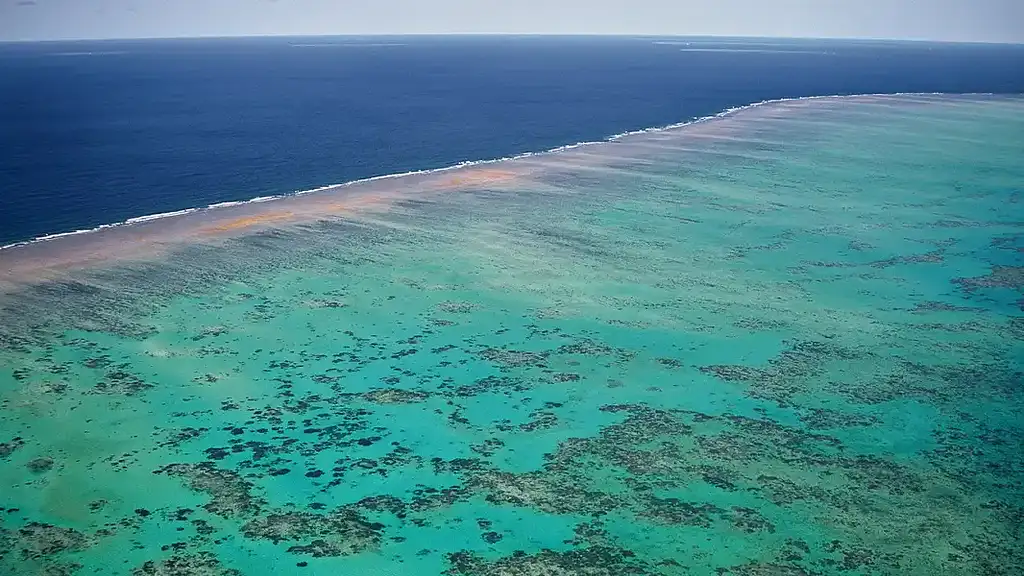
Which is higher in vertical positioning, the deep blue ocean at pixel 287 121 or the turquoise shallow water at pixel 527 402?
the deep blue ocean at pixel 287 121

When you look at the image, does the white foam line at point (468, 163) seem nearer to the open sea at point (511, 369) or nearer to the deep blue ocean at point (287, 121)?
the open sea at point (511, 369)

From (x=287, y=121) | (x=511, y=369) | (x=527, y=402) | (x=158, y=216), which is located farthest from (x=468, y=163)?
(x=527, y=402)

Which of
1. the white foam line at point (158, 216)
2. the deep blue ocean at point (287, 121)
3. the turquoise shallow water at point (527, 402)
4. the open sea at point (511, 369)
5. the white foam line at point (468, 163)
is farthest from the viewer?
Result: the deep blue ocean at point (287, 121)

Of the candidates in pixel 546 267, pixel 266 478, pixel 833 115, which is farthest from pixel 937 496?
pixel 833 115

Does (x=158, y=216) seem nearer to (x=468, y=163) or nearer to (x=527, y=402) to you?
(x=468, y=163)

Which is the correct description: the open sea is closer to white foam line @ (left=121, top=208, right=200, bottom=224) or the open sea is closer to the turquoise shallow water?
the turquoise shallow water

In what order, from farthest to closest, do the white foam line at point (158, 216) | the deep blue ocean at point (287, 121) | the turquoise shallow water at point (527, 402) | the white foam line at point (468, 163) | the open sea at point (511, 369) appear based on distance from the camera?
the deep blue ocean at point (287, 121)
the white foam line at point (158, 216)
the white foam line at point (468, 163)
the open sea at point (511, 369)
the turquoise shallow water at point (527, 402)

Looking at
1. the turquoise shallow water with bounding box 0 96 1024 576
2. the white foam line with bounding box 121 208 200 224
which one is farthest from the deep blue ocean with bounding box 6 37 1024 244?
the turquoise shallow water with bounding box 0 96 1024 576

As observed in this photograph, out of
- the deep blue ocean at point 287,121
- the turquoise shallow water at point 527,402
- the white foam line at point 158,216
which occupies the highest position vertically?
the deep blue ocean at point 287,121

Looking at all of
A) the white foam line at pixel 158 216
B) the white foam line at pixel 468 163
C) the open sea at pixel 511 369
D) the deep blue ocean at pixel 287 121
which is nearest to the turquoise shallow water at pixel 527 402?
the open sea at pixel 511 369
